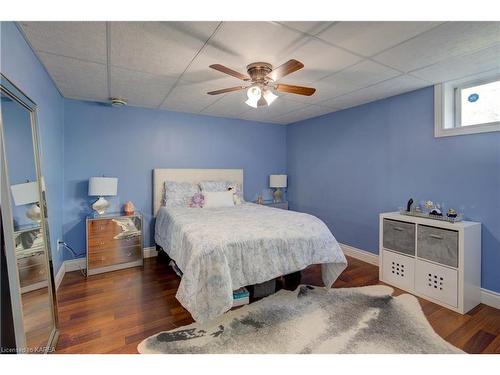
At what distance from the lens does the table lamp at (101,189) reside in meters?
3.12

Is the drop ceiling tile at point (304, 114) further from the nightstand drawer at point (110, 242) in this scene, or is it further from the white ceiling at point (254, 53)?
the nightstand drawer at point (110, 242)

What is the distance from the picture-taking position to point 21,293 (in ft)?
4.59

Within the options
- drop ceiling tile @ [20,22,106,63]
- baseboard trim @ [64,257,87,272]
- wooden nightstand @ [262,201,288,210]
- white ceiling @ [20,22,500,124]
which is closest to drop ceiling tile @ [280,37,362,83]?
white ceiling @ [20,22,500,124]

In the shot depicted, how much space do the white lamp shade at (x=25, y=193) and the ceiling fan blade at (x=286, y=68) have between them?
193 cm

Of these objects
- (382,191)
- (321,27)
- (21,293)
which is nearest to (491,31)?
(321,27)

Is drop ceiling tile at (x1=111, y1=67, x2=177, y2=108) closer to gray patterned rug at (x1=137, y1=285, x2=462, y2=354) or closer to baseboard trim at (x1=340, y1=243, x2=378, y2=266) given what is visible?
gray patterned rug at (x1=137, y1=285, x2=462, y2=354)

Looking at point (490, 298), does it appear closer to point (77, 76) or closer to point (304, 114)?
point (304, 114)

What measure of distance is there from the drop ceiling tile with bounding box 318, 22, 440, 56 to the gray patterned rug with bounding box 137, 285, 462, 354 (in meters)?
2.24

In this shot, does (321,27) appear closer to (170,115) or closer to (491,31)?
(491,31)

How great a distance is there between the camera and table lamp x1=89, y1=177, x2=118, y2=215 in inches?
123

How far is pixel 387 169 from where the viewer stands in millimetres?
3268

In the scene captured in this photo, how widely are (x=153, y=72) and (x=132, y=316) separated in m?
2.32

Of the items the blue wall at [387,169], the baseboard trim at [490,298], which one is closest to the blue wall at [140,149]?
the blue wall at [387,169]

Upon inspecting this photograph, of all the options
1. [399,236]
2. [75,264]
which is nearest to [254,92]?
[399,236]
